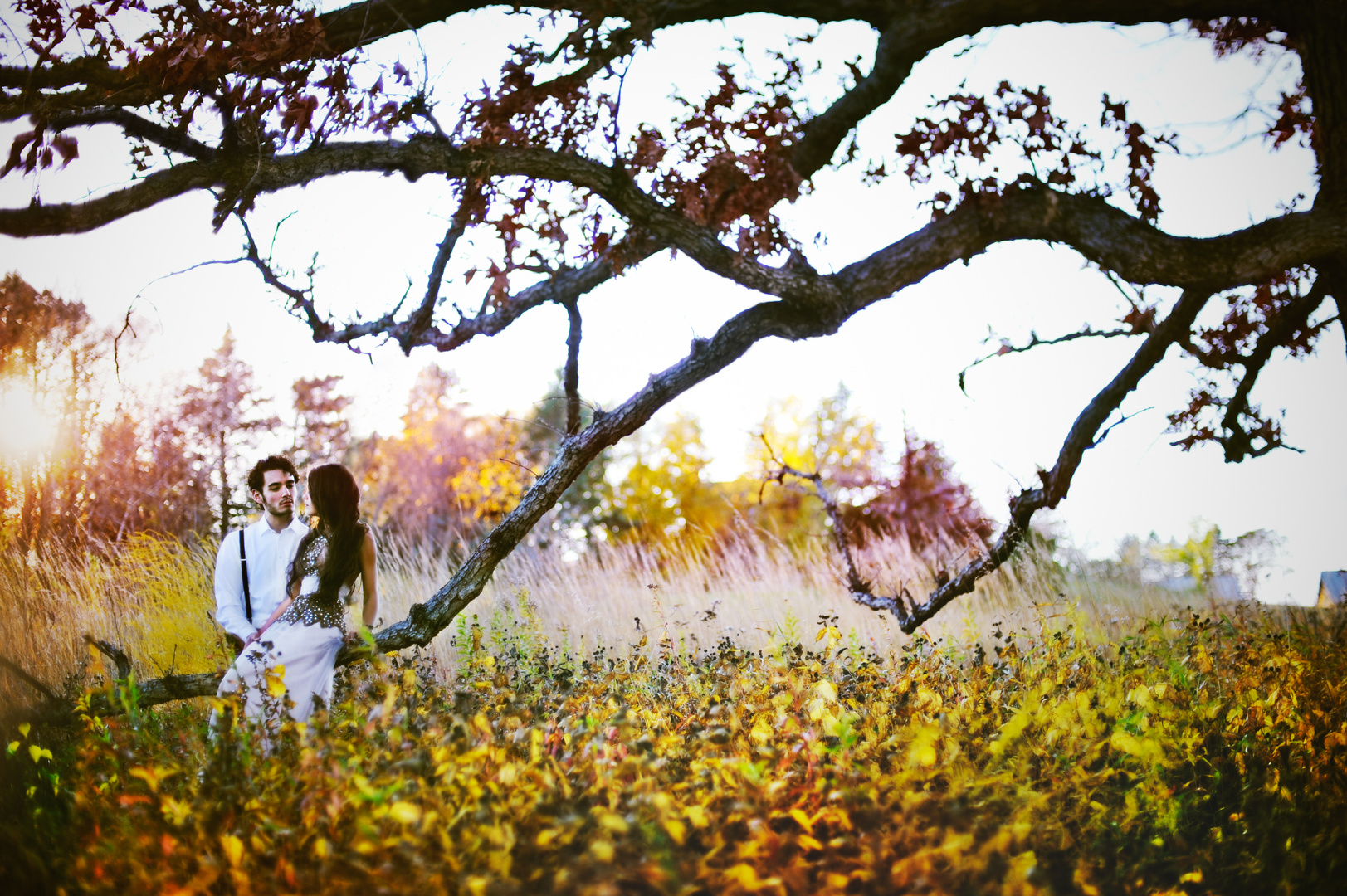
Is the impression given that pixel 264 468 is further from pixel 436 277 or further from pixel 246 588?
pixel 436 277

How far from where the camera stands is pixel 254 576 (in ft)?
9.90

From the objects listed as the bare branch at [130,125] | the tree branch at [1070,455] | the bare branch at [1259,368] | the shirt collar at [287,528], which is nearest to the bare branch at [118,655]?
the shirt collar at [287,528]

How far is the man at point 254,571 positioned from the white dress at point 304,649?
14 cm

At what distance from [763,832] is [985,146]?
261cm

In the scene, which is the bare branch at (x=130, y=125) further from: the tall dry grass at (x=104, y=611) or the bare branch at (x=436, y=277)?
the tall dry grass at (x=104, y=611)

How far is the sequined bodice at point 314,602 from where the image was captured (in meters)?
2.85

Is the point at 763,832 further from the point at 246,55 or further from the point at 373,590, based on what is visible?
the point at 246,55

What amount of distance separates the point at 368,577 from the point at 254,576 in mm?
448

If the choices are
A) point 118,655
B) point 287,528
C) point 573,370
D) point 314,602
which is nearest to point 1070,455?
point 573,370

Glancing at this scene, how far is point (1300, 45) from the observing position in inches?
132

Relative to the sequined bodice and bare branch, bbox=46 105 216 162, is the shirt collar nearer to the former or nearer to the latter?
the sequined bodice

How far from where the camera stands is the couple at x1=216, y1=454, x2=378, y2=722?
2.79 meters

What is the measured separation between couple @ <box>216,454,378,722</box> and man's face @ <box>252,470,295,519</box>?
0.04ft

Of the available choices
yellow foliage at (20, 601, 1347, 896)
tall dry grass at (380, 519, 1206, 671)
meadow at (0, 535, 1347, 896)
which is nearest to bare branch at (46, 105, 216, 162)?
meadow at (0, 535, 1347, 896)
